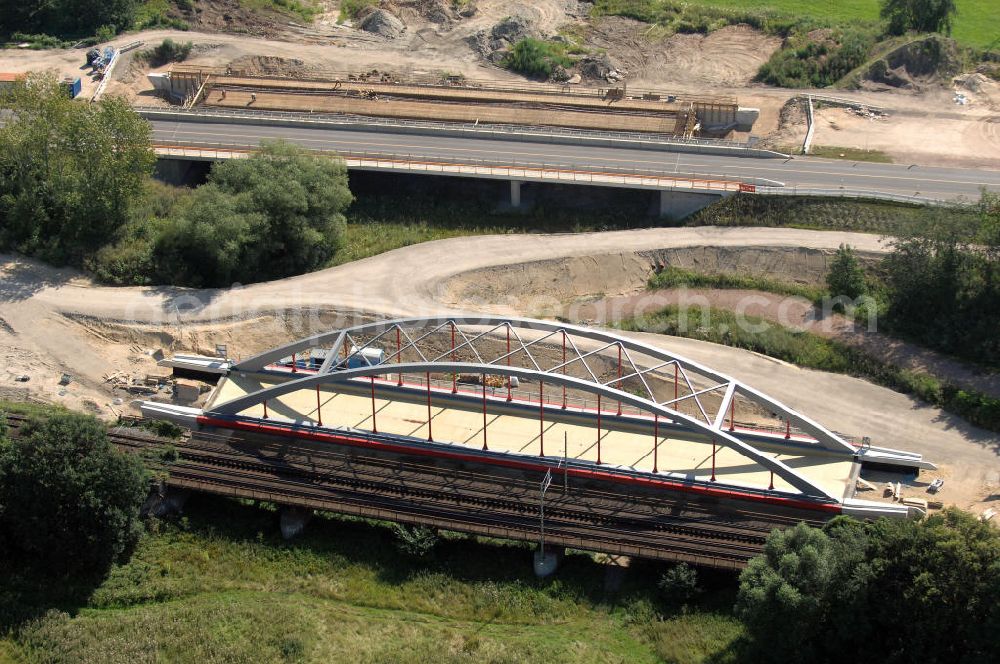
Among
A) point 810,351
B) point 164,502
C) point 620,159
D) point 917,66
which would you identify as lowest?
point 164,502

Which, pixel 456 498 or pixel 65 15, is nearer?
pixel 456 498

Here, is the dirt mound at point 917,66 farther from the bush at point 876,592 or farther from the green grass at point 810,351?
the bush at point 876,592

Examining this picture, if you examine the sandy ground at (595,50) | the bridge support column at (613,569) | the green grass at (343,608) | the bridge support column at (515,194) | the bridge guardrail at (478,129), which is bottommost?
the green grass at (343,608)

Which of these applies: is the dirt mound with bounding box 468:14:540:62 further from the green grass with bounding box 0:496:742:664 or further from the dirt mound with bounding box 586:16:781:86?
the green grass with bounding box 0:496:742:664

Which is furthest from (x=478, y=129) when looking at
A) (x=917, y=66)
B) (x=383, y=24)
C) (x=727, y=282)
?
(x=917, y=66)

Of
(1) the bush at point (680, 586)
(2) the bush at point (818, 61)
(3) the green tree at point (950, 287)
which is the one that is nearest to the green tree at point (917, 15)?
(2) the bush at point (818, 61)

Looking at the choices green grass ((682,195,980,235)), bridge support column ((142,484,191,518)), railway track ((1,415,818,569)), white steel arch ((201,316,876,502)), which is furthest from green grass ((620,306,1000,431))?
bridge support column ((142,484,191,518))

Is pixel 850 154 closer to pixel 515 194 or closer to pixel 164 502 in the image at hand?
pixel 515 194
